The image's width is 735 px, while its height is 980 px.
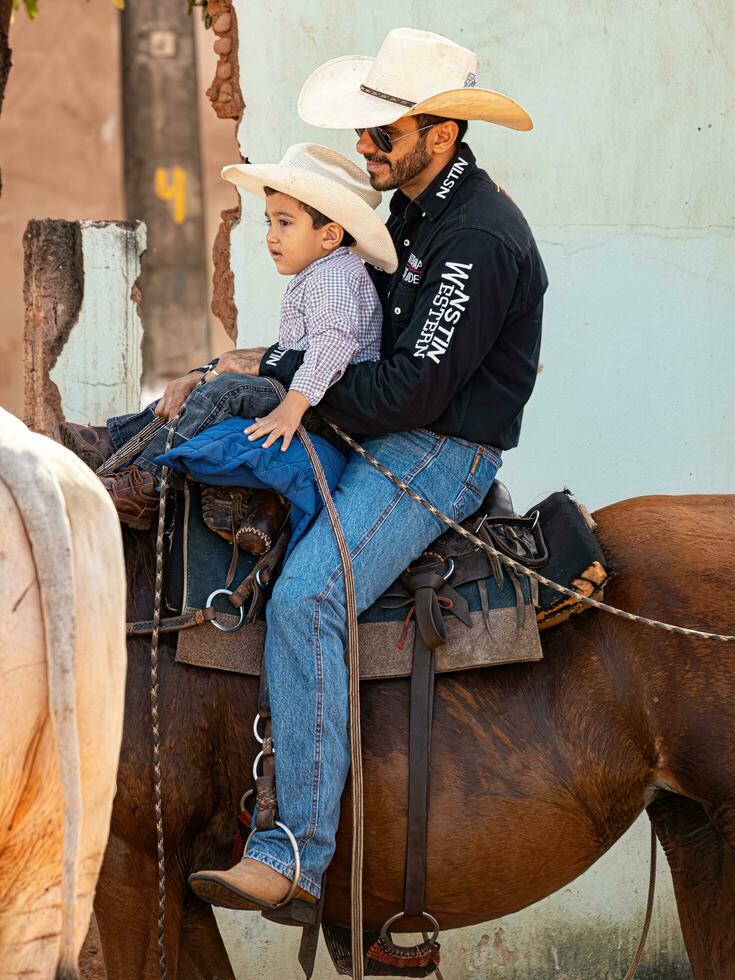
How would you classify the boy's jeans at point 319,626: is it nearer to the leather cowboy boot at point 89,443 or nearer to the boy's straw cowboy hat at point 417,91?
the leather cowboy boot at point 89,443

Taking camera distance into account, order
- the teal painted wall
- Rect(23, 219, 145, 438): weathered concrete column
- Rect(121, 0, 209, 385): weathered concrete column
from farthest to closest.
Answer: Rect(121, 0, 209, 385): weathered concrete column
the teal painted wall
Rect(23, 219, 145, 438): weathered concrete column

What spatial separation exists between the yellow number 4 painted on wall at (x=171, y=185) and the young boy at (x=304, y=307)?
476cm

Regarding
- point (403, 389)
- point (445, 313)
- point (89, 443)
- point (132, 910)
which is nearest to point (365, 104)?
point (445, 313)

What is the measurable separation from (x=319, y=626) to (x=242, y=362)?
2.50 ft

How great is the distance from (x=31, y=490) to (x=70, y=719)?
1.20 ft

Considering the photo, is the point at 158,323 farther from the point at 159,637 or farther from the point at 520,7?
the point at 159,637

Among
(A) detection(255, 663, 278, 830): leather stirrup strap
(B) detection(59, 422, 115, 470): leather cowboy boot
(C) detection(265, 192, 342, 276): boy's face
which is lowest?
(A) detection(255, 663, 278, 830): leather stirrup strap

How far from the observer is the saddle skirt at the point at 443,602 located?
315 cm

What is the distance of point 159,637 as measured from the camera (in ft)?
10.3

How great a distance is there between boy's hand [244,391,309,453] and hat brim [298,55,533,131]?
2.55ft

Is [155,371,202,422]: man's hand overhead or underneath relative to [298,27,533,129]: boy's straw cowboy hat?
underneath

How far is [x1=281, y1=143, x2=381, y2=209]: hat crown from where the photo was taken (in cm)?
342

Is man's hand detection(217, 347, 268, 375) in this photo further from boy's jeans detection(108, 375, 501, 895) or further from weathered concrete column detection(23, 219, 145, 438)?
weathered concrete column detection(23, 219, 145, 438)

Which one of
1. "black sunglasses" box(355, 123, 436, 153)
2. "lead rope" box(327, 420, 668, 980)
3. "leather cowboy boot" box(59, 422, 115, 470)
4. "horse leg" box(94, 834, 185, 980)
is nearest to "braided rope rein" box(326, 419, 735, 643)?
"lead rope" box(327, 420, 668, 980)
